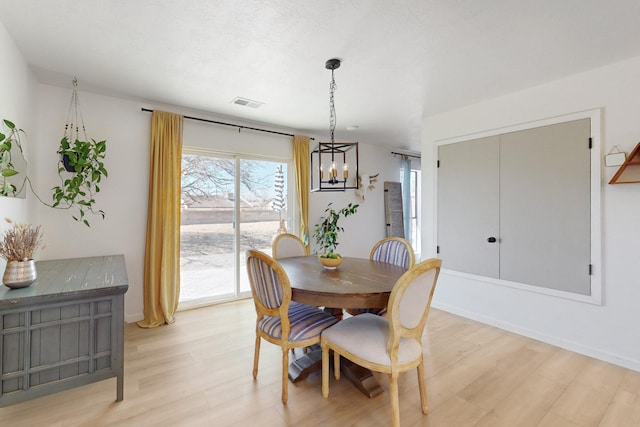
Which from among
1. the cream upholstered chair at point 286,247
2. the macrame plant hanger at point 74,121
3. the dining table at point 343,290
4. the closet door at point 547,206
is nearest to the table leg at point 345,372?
the dining table at point 343,290

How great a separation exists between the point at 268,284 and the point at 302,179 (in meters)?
2.66

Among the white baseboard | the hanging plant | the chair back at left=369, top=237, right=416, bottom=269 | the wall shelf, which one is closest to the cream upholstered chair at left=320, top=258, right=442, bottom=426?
the chair back at left=369, top=237, right=416, bottom=269

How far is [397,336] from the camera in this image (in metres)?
1.58

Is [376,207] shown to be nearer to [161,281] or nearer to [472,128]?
[472,128]

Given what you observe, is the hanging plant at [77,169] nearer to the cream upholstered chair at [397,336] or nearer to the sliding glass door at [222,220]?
the sliding glass door at [222,220]

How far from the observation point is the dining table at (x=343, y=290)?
68.9 inches

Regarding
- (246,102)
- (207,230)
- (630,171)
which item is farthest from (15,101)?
(630,171)

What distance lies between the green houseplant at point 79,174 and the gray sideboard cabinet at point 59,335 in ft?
3.26

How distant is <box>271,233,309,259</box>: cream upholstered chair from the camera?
10.1 feet

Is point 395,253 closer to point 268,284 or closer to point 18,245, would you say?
point 268,284

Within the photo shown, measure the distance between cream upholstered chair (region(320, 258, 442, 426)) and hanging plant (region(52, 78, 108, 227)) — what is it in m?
2.51

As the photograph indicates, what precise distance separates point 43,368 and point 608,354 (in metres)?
4.15

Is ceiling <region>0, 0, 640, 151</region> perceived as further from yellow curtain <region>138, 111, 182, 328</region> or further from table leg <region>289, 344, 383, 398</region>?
table leg <region>289, 344, 383, 398</region>

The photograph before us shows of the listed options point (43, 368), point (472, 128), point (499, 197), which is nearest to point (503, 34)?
point (472, 128)
